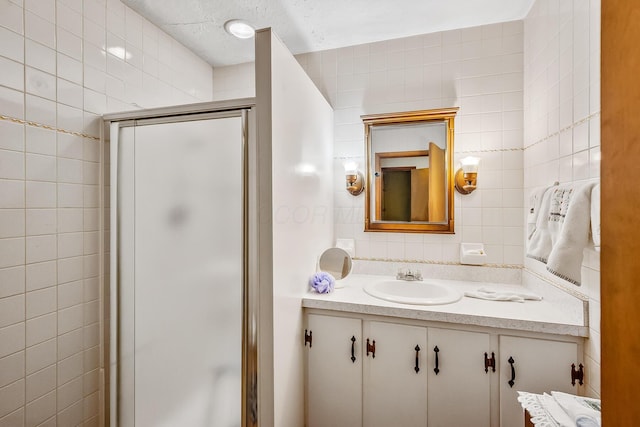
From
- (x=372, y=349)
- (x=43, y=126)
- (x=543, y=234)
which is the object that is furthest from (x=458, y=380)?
(x=43, y=126)

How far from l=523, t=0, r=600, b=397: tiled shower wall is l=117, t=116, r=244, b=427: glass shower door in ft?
4.77

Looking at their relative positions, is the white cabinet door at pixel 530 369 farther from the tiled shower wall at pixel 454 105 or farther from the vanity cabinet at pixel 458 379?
the tiled shower wall at pixel 454 105

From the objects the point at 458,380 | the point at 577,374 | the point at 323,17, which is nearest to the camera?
the point at 577,374

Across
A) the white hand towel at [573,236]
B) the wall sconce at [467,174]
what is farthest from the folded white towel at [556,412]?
the wall sconce at [467,174]

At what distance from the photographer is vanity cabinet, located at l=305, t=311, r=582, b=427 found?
1330 mm

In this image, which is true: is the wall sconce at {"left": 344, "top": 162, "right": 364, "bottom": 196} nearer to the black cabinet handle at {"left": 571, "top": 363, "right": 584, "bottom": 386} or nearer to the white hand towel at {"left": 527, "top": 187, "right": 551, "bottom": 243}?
the white hand towel at {"left": 527, "top": 187, "right": 551, "bottom": 243}

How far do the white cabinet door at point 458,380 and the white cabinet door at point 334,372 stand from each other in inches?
14.5

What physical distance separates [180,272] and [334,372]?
3.17 feet

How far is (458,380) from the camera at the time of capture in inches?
55.5

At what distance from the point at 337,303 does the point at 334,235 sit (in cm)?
71

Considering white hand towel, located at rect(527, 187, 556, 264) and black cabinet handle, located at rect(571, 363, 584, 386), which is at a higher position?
white hand towel, located at rect(527, 187, 556, 264)

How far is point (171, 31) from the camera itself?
192 cm

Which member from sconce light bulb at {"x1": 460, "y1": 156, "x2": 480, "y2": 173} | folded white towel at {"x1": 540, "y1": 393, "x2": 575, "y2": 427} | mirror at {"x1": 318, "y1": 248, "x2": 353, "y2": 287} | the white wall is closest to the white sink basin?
mirror at {"x1": 318, "y1": 248, "x2": 353, "y2": 287}

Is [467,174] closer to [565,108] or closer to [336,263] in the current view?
[565,108]
